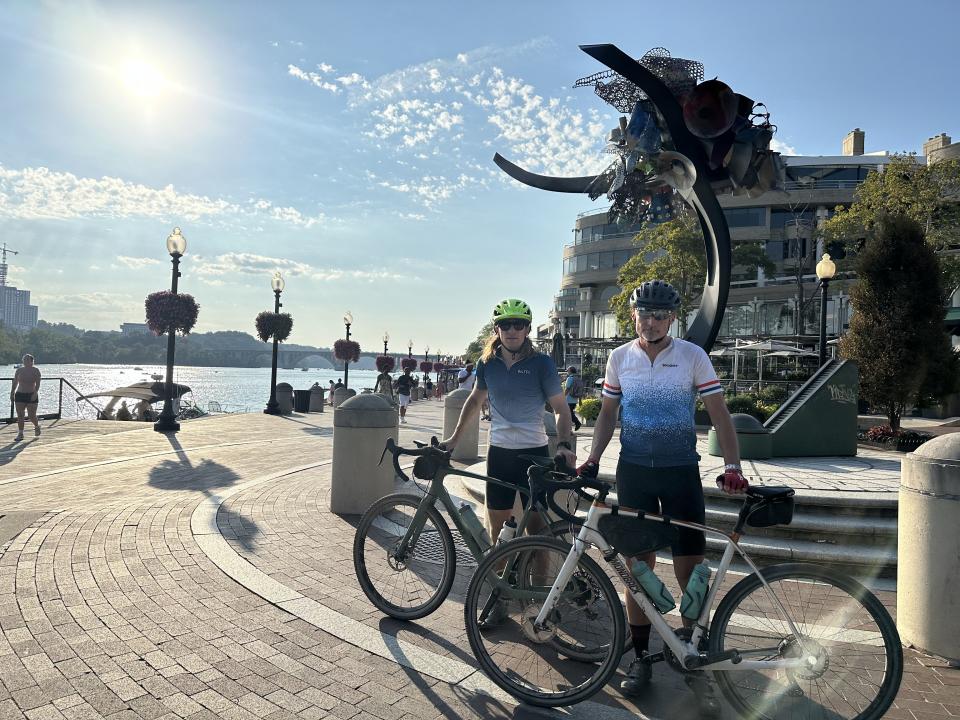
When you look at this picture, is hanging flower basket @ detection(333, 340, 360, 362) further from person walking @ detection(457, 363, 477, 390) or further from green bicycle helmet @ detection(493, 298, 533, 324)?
green bicycle helmet @ detection(493, 298, 533, 324)

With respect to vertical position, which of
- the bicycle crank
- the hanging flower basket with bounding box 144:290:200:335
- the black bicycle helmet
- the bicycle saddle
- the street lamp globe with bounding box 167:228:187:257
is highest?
the street lamp globe with bounding box 167:228:187:257

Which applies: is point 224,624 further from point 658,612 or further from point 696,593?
point 696,593

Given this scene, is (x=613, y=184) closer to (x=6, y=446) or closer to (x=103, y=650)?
(x=103, y=650)

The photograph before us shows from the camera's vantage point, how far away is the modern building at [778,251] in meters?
43.5

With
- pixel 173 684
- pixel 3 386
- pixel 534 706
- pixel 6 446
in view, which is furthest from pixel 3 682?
pixel 3 386

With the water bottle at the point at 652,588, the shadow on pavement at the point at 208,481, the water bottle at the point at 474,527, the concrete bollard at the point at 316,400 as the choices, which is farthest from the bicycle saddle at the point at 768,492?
the concrete bollard at the point at 316,400

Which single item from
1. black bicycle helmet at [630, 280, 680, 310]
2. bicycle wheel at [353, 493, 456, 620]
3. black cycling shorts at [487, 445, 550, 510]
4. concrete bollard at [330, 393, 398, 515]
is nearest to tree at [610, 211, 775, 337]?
concrete bollard at [330, 393, 398, 515]

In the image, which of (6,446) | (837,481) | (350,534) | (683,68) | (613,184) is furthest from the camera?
(6,446)

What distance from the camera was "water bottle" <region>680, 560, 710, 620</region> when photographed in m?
3.01

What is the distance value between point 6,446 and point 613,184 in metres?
11.9

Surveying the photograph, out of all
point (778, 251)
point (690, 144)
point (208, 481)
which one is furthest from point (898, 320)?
point (778, 251)

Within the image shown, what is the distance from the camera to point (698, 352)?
3.34m

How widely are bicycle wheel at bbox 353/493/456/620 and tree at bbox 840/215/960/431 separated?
1233 centimetres

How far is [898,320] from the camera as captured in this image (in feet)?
41.8
